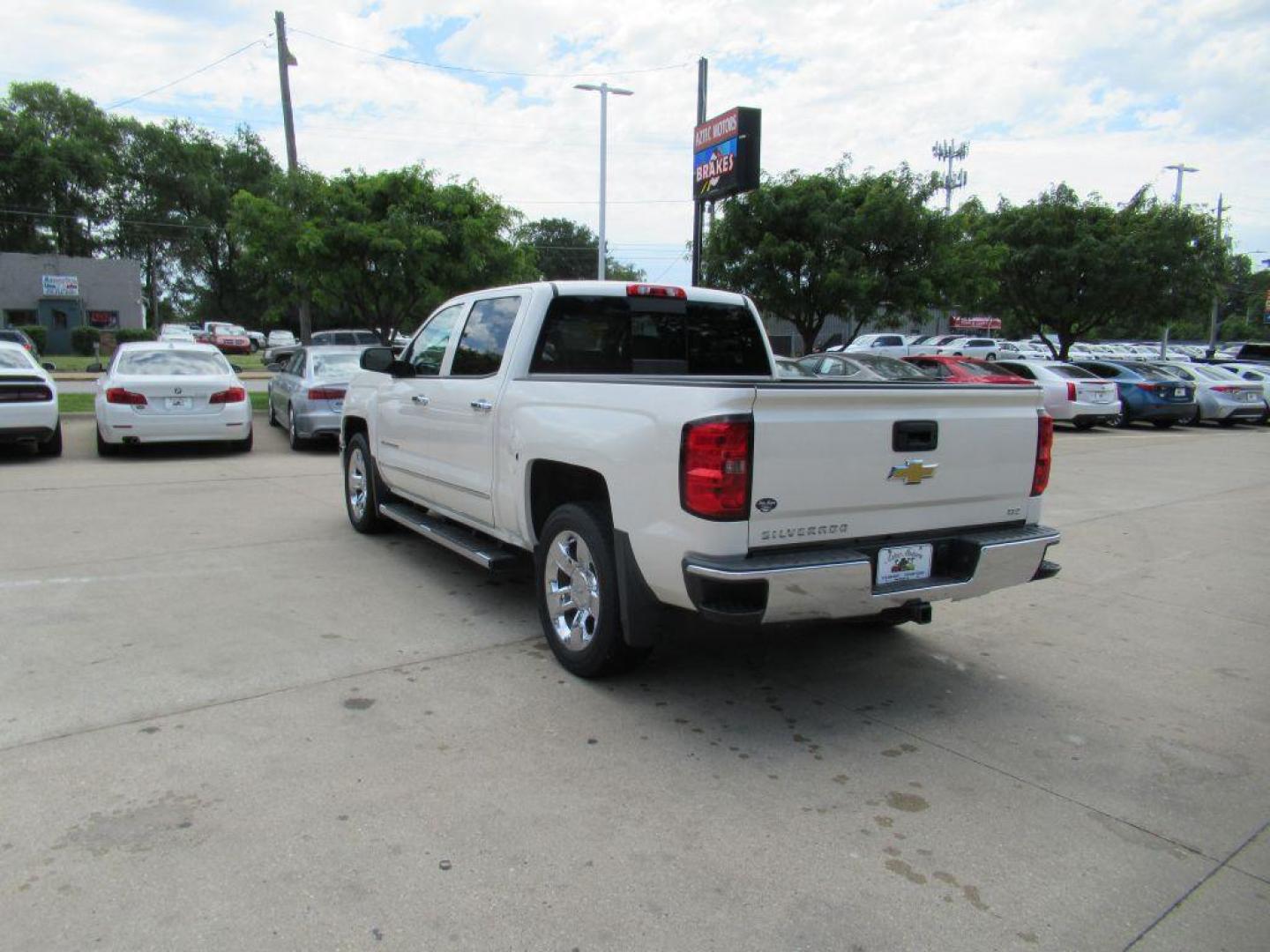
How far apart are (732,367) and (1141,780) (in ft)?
10.6

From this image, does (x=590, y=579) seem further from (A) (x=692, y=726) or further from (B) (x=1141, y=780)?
(B) (x=1141, y=780)

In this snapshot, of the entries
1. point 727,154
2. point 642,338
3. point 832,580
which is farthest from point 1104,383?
point 832,580

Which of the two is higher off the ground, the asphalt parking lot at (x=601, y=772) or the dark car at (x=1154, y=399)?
the dark car at (x=1154, y=399)

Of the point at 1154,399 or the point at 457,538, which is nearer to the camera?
the point at 457,538

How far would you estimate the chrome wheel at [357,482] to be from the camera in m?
7.41

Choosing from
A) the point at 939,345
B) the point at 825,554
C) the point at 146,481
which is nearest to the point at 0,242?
the point at 939,345

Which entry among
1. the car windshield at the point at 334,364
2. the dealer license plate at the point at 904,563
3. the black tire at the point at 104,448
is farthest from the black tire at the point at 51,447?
the dealer license plate at the point at 904,563

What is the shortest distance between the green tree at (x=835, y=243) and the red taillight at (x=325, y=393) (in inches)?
427

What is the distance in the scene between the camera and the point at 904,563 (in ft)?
13.0

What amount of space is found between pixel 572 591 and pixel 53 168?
68.8 metres

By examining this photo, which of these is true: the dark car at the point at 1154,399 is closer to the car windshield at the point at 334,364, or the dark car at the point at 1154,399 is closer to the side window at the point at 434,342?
the car windshield at the point at 334,364

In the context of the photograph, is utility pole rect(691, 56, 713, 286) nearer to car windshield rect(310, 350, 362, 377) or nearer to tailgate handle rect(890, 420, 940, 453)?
car windshield rect(310, 350, 362, 377)

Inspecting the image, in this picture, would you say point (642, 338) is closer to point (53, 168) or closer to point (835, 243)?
point (835, 243)

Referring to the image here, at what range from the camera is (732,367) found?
5.82 metres
